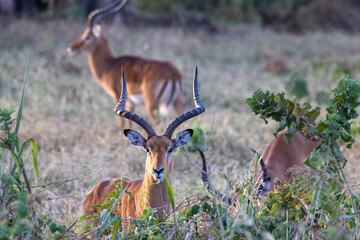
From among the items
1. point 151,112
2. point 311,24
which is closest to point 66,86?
point 151,112

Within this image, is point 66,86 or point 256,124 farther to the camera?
point 66,86

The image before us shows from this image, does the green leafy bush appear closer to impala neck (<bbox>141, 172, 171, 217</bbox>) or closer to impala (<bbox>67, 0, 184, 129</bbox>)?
impala (<bbox>67, 0, 184, 129</bbox>)

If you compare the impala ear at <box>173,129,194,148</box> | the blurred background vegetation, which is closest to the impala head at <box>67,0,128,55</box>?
the impala ear at <box>173,129,194,148</box>

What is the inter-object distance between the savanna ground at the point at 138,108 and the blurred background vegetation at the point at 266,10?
5.51 feet

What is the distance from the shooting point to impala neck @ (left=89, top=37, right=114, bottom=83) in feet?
29.5

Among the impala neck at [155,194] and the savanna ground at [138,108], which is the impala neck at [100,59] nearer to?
the savanna ground at [138,108]

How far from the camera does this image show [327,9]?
849 inches

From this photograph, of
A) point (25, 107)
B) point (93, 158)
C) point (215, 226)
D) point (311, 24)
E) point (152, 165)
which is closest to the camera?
point (215, 226)

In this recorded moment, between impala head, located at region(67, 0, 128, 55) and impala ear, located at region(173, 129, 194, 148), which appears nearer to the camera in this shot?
impala ear, located at region(173, 129, 194, 148)

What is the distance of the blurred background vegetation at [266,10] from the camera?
20.0 m

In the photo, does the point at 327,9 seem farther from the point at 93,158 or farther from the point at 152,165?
the point at 152,165

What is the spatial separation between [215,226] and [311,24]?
17.9 meters

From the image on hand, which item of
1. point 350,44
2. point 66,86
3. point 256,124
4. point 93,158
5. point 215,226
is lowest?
point 215,226

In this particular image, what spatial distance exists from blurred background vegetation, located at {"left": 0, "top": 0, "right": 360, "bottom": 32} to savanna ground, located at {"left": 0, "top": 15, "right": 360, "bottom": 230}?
66.1 inches
